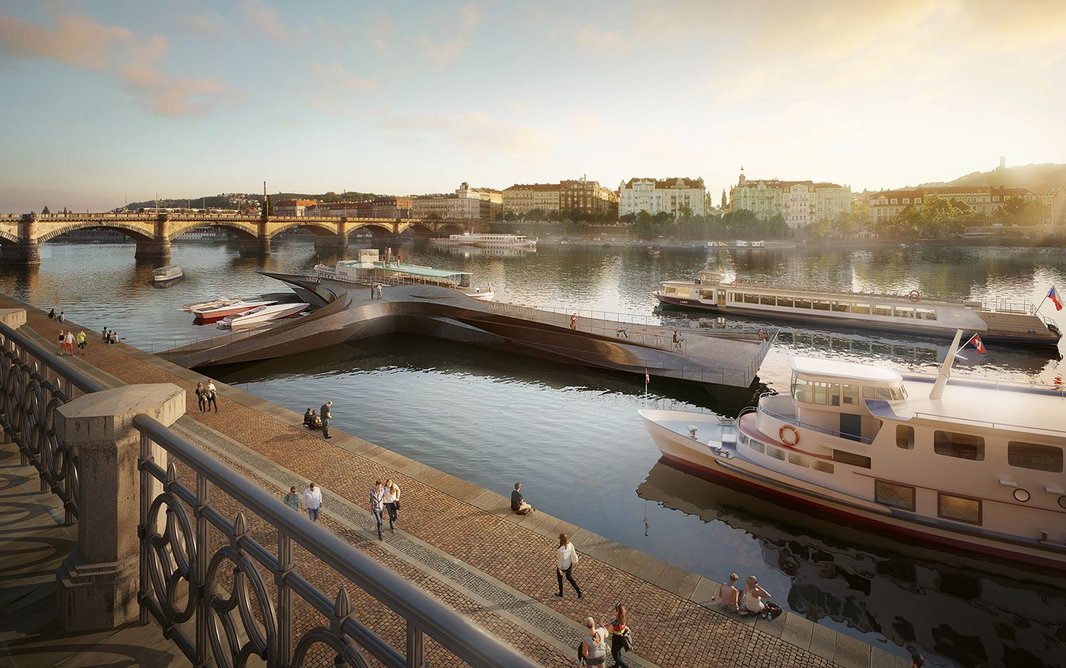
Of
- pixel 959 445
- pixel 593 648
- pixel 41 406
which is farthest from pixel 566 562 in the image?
pixel 959 445

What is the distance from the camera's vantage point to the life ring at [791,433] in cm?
2103

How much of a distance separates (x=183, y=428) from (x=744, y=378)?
27086 millimetres

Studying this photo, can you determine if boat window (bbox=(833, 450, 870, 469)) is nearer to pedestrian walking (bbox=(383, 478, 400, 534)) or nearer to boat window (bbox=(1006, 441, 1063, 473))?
boat window (bbox=(1006, 441, 1063, 473))

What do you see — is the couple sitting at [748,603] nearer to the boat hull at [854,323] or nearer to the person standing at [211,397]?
the person standing at [211,397]

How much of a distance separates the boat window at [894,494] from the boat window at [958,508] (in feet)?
2.39

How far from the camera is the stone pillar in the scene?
3.78 meters

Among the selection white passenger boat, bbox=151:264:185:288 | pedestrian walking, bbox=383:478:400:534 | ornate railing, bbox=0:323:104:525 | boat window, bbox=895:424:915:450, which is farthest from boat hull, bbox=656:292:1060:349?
white passenger boat, bbox=151:264:185:288

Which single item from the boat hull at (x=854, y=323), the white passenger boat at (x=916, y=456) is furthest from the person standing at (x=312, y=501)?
the boat hull at (x=854, y=323)

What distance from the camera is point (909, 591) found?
17062mm

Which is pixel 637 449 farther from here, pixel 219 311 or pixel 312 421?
pixel 219 311

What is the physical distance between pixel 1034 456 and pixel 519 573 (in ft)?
48.8

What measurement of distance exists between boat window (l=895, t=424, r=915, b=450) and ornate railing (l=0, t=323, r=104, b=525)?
20.3m

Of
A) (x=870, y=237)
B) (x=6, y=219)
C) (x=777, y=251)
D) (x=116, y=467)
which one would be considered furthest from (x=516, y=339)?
(x=870, y=237)

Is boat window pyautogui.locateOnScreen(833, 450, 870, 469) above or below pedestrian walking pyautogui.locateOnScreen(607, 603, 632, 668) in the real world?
above
